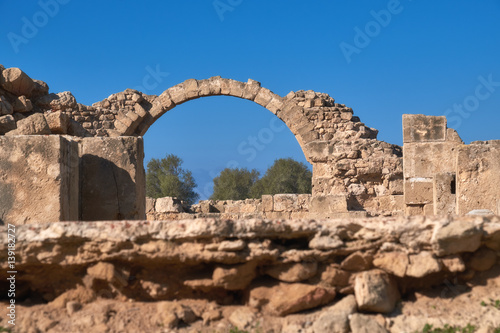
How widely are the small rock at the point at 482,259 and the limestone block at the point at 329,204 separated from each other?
5944 mm

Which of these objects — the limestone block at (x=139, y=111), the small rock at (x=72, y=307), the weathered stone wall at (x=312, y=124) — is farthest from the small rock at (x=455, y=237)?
the limestone block at (x=139, y=111)

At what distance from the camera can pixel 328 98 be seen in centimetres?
1293

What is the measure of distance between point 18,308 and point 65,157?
148cm

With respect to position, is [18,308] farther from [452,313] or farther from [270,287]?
[452,313]

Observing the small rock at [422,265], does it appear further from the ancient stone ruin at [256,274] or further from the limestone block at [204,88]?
the limestone block at [204,88]

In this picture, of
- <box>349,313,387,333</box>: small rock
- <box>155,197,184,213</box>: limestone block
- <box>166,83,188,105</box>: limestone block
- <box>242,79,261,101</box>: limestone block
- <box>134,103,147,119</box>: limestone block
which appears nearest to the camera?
<box>349,313,387,333</box>: small rock

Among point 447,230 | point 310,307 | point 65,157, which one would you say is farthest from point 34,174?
point 447,230

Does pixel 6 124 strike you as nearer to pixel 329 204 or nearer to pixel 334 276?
pixel 334 276

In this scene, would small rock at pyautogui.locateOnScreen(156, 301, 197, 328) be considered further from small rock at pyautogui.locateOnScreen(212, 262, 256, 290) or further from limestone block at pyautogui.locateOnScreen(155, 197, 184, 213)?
limestone block at pyautogui.locateOnScreen(155, 197, 184, 213)

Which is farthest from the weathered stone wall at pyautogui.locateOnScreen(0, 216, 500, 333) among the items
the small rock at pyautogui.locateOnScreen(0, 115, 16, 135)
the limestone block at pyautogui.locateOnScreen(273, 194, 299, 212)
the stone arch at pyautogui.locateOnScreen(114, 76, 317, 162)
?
the stone arch at pyautogui.locateOnScreen(114, 76, 317, 162)

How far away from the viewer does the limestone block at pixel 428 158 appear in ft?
26.7

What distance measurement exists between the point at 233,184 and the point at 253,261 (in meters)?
30.1

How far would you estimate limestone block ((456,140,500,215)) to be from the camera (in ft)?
18.4

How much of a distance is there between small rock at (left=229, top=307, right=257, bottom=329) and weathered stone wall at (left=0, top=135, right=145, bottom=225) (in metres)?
1.79
